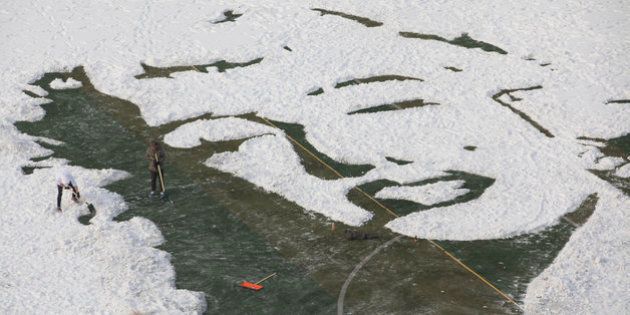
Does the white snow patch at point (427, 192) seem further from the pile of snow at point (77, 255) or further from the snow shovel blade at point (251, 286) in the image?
the pile of snow at point (77, 255)

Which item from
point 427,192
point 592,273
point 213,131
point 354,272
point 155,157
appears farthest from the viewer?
point 213,131

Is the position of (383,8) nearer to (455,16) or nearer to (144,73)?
(455,16)

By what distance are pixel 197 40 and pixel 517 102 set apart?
13.4 metres

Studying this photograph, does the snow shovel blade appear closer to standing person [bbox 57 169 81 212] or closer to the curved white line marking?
the curved white line marking

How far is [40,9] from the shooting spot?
41.2 meters

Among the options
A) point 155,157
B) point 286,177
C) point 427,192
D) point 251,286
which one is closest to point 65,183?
point 155,157

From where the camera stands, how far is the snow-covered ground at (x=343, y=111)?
2236 centimetres

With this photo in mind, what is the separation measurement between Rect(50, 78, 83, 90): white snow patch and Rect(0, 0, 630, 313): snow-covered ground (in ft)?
0.47

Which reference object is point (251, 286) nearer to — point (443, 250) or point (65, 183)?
point (443, 250)

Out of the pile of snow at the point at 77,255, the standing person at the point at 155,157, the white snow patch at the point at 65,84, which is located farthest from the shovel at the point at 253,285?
the white snow patch at the point at 65,84

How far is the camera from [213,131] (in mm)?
29531

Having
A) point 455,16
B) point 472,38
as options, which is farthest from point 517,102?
point 455,16

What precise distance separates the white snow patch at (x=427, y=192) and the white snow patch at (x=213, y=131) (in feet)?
17.8

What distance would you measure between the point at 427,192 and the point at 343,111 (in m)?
6.34
